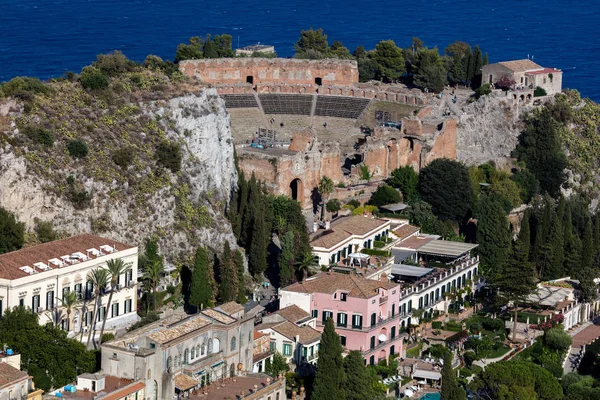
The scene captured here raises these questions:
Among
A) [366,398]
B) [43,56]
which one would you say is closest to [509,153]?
[366,398]

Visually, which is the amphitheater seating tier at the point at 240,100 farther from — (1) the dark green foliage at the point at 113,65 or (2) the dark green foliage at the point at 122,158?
(2) the dark green foliage at the point at 122,158

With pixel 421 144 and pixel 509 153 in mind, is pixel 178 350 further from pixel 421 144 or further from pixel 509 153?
pixel 509 153

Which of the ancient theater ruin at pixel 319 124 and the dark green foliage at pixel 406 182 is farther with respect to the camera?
the dark green foliage at pixel 406 182

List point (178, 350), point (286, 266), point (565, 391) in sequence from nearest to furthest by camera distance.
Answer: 1. point (178, 350)
2. point (565, 391)
3. point (286, 266)

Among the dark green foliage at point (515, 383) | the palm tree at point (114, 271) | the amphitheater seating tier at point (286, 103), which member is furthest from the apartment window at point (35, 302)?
the amphitheater seating tier at point (286, 103)

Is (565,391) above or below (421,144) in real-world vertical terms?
below

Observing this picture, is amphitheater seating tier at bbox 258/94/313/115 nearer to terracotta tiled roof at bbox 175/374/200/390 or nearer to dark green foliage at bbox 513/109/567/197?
dark green foliage at bbox 513/109/567/197
